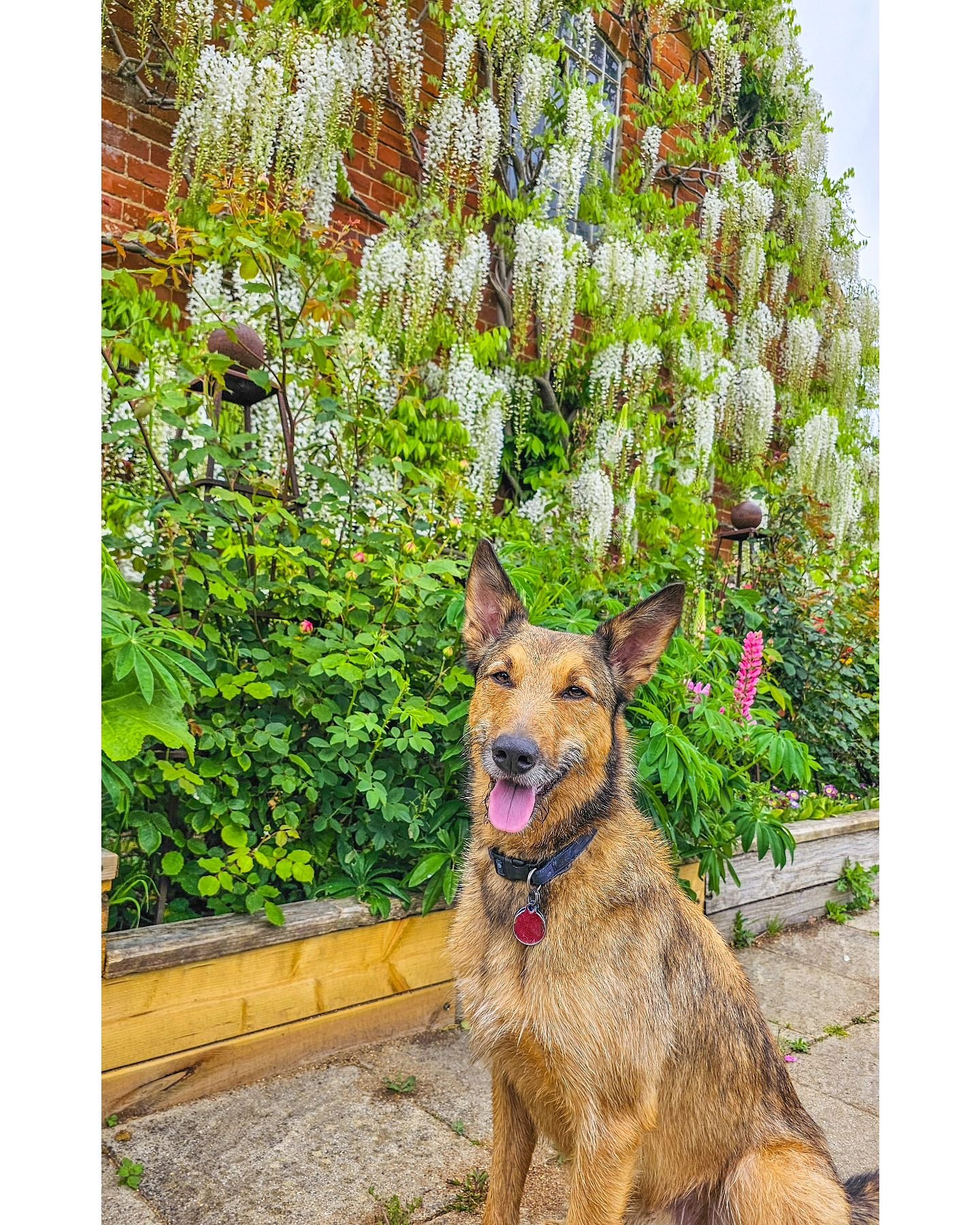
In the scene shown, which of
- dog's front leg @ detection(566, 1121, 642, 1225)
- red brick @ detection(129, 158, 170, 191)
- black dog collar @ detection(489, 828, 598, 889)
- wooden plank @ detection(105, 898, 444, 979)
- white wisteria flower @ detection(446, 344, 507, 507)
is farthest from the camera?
white wisteria flower @ detection(446, 344, 507, 507)

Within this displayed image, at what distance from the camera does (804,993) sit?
2.75 metres

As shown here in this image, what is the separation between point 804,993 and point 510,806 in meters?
2.03

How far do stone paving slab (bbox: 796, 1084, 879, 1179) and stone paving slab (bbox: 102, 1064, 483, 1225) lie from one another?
0.92m

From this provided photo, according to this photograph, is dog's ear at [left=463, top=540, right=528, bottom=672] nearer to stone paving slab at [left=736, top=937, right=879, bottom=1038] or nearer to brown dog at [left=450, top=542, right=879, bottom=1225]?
brown dog at [left=450, top=542, right=879, bottom=1225]

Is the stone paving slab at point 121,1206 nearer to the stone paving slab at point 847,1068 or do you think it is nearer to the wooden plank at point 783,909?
the stone paving slab at point 847,1068

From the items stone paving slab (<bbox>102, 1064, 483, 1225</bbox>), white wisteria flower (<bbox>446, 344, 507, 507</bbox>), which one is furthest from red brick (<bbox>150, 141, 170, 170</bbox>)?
stone paving slab (<bbox>102, 1064, 483, 1225</bbox>)

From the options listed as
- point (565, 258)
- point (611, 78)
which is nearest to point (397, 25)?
point (565, 258)

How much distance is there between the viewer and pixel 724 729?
8.51ft

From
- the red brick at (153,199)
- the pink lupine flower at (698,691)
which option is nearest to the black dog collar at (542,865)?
the pink lupine flower at (698,691)

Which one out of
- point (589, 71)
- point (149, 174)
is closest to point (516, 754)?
point (149, 174)

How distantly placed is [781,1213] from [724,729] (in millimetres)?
1473

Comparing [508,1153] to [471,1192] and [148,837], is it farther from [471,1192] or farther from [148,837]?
[148,837]

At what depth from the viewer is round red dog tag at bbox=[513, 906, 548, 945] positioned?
1326mm

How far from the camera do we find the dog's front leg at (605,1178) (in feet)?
4.07
